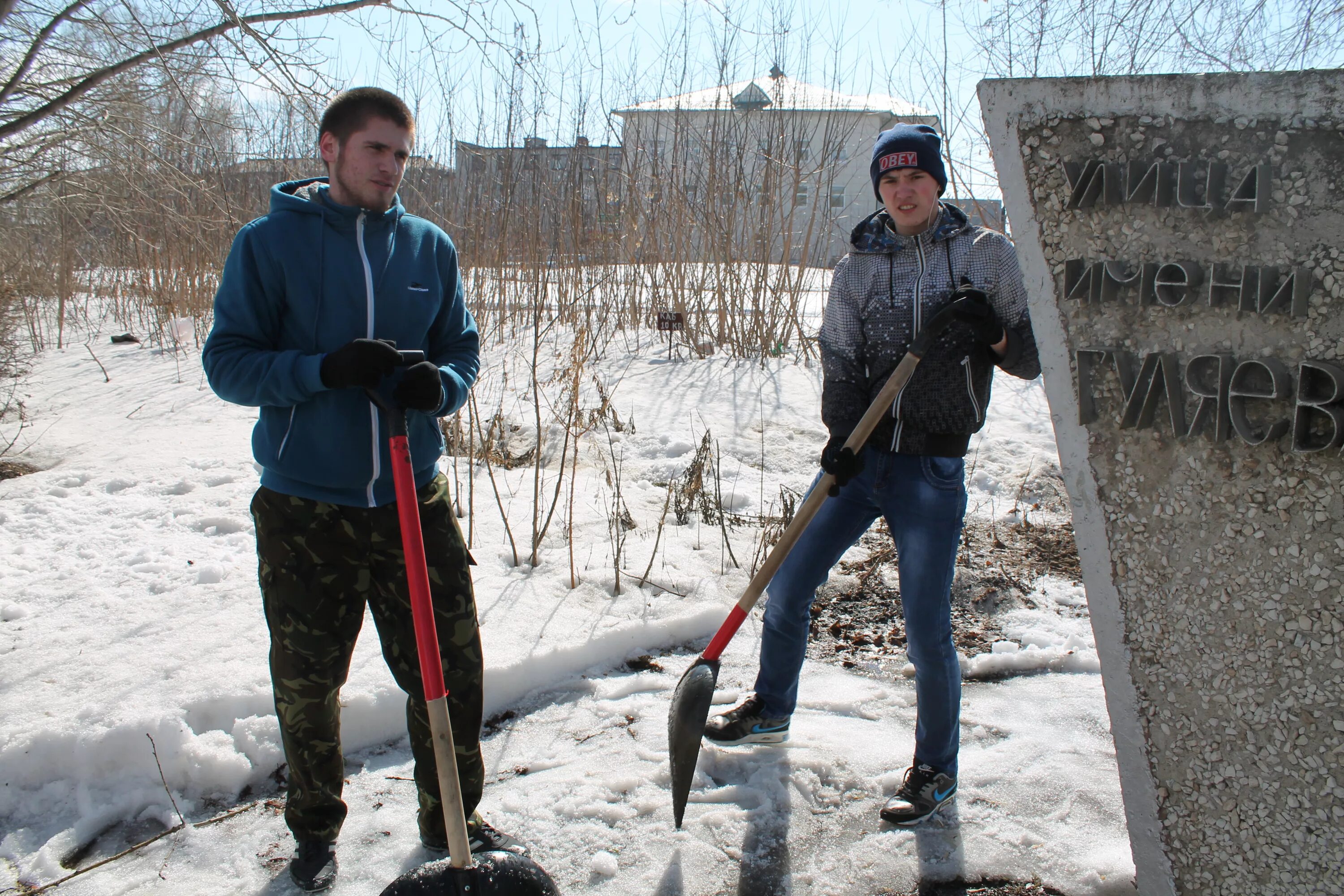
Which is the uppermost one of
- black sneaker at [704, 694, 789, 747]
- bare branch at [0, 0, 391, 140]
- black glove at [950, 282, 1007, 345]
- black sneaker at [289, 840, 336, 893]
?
bare branch at [0, 0, 391, 140]

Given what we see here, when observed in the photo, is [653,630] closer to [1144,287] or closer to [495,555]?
[495,555]

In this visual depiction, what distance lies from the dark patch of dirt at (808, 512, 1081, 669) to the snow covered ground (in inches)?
5.8

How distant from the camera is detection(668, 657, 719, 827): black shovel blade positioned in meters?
2.33

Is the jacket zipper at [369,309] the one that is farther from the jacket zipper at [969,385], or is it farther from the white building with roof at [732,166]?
the white building with roof at [732,166]

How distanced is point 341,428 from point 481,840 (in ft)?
3.62

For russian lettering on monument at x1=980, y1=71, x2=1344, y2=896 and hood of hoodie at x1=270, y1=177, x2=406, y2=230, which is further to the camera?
hood of hoodie at x1=270, y1=177, x2=406, y2=230

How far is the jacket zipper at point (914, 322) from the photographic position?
7.63ft

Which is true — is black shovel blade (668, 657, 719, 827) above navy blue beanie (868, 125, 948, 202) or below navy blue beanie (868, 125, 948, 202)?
below

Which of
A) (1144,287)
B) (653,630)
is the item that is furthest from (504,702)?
(1144,287)

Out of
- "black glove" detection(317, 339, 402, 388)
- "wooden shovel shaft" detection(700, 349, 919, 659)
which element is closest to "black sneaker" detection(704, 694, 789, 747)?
"wooden shovel shaft" detection(700, 349, 919, 659)

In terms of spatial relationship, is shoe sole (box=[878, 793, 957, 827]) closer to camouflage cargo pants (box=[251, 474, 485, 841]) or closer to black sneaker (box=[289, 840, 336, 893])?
camouflage cargo pants (box=[251, 474, 485, 841])

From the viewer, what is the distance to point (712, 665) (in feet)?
8.11

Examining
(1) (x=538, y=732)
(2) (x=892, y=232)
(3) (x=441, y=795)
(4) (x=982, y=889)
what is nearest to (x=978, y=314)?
(2) (x=892, y=232)

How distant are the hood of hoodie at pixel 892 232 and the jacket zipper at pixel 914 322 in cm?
3
